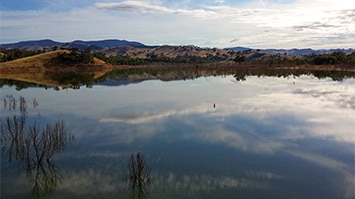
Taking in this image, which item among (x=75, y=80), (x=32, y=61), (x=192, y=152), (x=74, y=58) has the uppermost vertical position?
(x=74, y=58)

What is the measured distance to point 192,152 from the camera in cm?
1750

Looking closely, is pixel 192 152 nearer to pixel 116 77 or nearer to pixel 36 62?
pixel 116 77

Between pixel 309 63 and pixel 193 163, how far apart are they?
94.7 metres

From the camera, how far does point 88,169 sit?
15.0 meters

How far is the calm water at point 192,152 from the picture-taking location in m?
13.2

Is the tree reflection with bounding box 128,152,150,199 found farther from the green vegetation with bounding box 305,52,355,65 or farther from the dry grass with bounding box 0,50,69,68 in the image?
the green vegetation with bounding box 305,52,355,65

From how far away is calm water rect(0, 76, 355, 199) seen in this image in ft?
43.3

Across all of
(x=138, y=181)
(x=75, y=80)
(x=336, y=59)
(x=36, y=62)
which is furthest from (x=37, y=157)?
(x=336, y=59)

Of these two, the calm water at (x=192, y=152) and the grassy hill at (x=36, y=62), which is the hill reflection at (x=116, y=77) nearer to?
the grassy hill at (x=36, y=62)

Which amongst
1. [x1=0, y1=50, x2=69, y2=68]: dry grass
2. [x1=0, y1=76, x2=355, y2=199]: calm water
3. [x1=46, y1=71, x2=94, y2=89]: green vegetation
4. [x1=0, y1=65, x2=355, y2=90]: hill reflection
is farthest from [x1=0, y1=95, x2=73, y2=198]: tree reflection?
[x1=0, y1=50, x2=69, y2=68]: dry grass

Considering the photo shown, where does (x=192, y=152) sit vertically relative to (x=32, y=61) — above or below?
below

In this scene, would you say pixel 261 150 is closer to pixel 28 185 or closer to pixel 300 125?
pixel 300 125

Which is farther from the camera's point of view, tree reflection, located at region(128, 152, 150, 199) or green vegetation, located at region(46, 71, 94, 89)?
green vegetation, located at region(46, 71, 94, 89)

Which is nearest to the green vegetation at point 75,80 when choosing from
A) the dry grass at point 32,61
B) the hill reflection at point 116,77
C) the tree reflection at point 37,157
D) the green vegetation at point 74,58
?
the hill reflection at point 116,77
